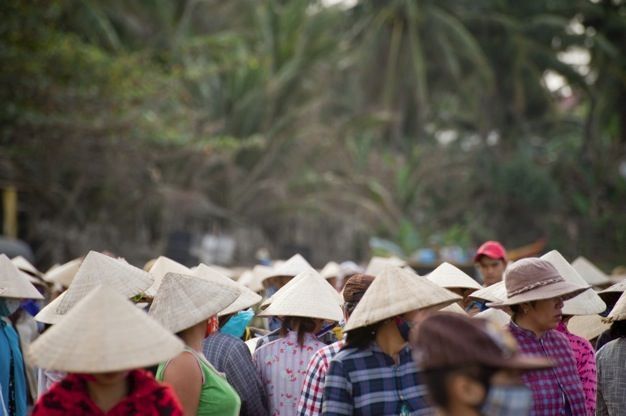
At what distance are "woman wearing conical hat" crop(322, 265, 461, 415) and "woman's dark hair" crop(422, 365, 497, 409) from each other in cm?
133

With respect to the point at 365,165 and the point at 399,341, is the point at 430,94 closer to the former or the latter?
the point at 365,165

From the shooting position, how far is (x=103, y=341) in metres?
3.62

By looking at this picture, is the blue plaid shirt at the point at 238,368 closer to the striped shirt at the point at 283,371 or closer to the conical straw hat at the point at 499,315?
the striped shirt at the point at 283,371

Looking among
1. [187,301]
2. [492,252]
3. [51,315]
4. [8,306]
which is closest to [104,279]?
[51,315]

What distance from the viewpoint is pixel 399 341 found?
4.52 metres

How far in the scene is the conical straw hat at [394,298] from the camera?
4.48m

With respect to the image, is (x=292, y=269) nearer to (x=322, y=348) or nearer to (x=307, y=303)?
(x=307, y=303)

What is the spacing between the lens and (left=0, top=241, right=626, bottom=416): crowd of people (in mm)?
3123

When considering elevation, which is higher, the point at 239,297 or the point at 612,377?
the point at 239,297

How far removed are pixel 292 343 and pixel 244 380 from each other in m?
0.38

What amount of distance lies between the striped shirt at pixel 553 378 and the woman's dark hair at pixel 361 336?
0.85 metres

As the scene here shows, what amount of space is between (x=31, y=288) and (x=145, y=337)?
117 inches

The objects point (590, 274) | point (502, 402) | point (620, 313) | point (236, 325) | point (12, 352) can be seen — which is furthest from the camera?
point (590, 274)

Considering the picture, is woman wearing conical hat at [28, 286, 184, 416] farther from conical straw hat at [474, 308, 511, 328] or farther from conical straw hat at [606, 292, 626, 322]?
conical straw hat at [606, 292, 626, 322]
